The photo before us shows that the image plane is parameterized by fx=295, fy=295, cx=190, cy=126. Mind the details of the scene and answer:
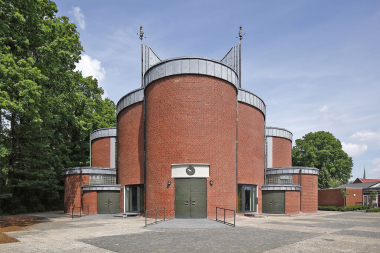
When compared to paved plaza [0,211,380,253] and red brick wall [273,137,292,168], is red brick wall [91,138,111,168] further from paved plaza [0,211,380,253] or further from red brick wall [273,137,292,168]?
red brick wall [273,137,292,168]

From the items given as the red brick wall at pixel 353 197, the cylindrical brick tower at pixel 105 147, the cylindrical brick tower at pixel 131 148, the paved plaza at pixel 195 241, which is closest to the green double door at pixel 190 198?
the paved plaza at pixel 195 241

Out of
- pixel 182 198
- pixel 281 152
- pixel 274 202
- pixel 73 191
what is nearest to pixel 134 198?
pixel 73 191

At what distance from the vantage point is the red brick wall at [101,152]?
109ft

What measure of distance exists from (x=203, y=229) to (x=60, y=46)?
18.5 m

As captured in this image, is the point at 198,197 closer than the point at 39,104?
No

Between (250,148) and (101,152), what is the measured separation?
672 inches

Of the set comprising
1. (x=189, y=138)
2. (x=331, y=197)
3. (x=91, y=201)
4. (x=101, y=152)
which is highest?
(x=189, y=138)

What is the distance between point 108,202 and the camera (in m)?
28.7

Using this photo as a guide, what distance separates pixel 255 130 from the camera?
1182 inches

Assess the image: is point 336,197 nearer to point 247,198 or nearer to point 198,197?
point 247,198

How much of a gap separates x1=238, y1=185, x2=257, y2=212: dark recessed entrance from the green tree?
3129 centimetres

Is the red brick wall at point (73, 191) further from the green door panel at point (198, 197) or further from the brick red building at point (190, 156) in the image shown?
the green door panel at point (198, 197)

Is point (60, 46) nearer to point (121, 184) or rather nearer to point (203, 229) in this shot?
point (121, 184)

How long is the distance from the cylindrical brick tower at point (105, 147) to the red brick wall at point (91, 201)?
15.4 ft
